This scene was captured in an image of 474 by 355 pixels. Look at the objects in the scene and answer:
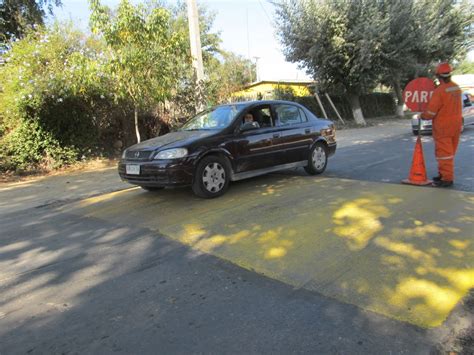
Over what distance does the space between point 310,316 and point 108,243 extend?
2736 mm

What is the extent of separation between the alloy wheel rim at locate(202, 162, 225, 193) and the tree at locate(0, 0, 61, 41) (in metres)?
12.1

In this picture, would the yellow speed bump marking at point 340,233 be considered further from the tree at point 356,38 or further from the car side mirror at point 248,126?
the tree at point 356,38

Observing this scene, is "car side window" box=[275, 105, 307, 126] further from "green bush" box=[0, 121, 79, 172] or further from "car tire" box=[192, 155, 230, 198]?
"green bush" box=[0, 121, 79, 172]

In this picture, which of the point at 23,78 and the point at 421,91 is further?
the point at 23,78

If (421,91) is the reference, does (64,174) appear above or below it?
below

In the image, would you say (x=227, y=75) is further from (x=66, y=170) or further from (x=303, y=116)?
(x=303, y=116)

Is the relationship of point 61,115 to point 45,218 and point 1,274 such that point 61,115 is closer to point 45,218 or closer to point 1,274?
point 45,218

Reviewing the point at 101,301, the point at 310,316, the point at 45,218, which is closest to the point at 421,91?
the point at 310,316

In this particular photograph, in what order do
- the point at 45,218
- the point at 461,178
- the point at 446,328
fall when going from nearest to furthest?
the point at 446,328, the point at 45,218, the point at 461,178

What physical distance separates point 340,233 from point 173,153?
2784 mm

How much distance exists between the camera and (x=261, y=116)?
725 centimetres

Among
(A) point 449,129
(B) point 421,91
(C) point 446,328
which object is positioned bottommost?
(C) point 446,328

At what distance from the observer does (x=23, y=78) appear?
9.88 meters

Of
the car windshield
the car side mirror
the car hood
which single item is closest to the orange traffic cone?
the car side mirror
